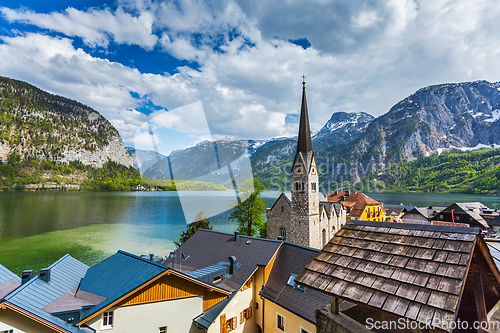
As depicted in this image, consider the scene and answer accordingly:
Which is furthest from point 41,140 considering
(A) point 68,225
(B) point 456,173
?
(B) point 456,173

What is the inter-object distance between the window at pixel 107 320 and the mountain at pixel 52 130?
134 m

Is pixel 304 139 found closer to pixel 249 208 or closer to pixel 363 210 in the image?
pixel 249 208

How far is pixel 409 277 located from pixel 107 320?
8.51m

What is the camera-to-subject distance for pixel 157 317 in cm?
770

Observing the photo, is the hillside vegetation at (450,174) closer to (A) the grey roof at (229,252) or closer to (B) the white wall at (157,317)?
(A) the grey roof at (229,252)

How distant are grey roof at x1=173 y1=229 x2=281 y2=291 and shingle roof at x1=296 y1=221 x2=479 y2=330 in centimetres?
828

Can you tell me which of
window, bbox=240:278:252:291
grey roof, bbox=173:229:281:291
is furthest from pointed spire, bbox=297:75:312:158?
window, bbox=240:278:252:291

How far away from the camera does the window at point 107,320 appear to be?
702 centimetres

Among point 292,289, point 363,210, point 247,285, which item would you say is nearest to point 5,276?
point 247,285

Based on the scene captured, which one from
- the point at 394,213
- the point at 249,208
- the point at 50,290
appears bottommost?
the point at 394,213

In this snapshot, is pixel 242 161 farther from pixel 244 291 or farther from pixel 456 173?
pixel 456 173

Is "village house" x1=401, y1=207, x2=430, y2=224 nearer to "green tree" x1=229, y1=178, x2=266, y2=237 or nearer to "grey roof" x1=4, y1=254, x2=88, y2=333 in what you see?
"green tree" x1=229, y1=178, x2=266, y2=237

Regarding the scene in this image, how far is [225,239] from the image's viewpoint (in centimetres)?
1466

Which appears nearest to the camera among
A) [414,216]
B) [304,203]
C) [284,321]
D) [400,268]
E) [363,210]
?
[400,268]
